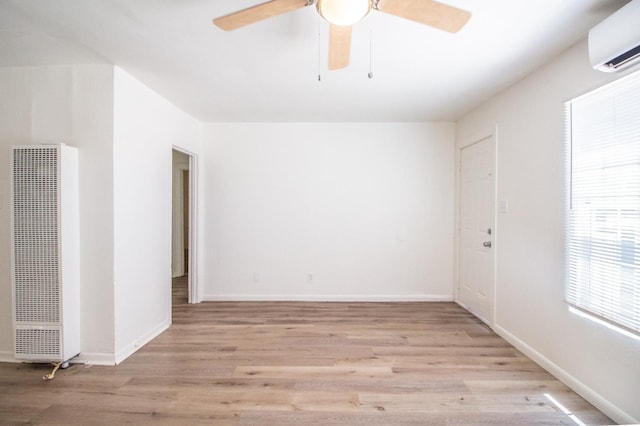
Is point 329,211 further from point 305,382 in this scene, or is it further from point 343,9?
point 343,9

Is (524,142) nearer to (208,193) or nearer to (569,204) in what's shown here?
(569,204)

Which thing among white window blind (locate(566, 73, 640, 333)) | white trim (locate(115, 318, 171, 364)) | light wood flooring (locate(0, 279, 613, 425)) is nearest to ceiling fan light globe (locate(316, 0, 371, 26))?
white window blind (locate(566, 73, 640, 333))

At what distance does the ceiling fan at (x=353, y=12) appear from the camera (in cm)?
119


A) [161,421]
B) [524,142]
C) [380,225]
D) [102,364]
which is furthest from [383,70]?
[102,364]

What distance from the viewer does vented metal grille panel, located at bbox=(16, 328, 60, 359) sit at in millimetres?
2102

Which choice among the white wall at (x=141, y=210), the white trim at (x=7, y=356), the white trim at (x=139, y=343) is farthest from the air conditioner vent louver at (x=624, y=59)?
the white trim at (x=7, y=356)

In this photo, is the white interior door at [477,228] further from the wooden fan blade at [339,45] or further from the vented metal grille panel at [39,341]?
the vented metal grille panel at [39,341]

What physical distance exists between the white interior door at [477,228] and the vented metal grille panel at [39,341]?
13.1 ft

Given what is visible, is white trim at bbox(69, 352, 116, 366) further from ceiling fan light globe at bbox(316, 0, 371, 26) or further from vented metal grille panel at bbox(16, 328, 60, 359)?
ceiling fan light globe at bbox(316, 0, 371, 26)

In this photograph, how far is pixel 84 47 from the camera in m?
1.96

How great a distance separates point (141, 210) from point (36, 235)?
0.71 meters

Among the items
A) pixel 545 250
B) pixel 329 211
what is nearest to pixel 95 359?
pixel 329 211

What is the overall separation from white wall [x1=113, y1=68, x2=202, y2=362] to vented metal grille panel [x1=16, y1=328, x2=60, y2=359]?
40cm

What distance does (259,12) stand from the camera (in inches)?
51.6
